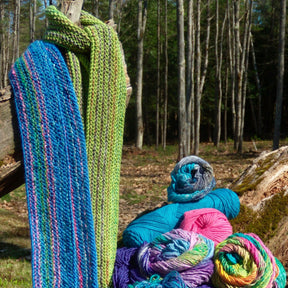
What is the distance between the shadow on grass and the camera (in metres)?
5.03

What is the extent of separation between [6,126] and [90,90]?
1.11 feet

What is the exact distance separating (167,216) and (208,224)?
28cm

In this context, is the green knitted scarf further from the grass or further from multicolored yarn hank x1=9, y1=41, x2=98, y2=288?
the grass

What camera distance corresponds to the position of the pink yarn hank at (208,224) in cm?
227

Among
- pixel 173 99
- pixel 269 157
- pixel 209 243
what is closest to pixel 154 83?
pixel 173 99

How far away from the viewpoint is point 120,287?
6.49 feet

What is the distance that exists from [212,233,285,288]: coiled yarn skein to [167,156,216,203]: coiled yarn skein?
27.4 inches

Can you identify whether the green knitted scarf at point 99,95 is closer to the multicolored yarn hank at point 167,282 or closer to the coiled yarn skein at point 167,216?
the multicolored yarn hank at point 167,282

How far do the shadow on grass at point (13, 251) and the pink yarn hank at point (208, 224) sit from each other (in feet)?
10.3

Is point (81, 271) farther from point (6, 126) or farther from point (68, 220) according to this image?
point (6, 126)

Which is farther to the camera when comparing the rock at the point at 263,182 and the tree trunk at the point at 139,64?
the tree trunk at the point at 139,64

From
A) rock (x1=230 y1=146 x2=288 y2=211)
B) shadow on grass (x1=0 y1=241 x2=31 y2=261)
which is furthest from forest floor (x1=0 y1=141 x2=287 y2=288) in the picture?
rock (x1=230 y1=146 x2=288 y2=211)

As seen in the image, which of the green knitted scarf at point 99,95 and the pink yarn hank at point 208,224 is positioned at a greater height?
the green knitted scarf at point 99,95

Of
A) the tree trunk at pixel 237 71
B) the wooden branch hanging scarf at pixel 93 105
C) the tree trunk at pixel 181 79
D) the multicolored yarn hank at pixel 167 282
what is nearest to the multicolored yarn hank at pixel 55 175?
the wooden branch hanging scarf at pixel 93 105
